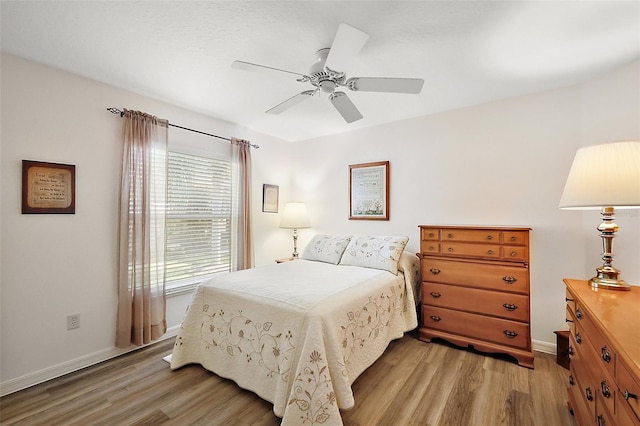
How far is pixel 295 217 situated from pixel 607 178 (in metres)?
3.03

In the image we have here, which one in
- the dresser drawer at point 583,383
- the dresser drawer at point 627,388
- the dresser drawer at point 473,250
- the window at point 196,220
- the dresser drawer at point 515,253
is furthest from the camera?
the window at point 196,220

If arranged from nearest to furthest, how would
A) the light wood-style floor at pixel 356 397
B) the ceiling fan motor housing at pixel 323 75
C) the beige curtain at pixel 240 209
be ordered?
the light wood-style floor at pixel 356 397, the ceiling fan motor housing at pixel 323 75, the beige curtain at pixel 240 209

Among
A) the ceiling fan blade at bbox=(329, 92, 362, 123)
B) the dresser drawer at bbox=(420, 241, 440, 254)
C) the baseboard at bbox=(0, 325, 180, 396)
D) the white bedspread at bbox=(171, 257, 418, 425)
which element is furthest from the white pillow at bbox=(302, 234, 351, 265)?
the baseboard at bbox=(0, 325, 180, 396)

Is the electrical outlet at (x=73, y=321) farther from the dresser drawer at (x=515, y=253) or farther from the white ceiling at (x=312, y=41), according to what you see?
the dresser drawer at (x=515, y=253)

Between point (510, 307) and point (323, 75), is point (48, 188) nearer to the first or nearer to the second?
point (323, 75)

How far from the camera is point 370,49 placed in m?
1.90

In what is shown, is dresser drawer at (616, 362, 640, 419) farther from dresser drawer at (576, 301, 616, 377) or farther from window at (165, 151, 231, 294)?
window at (165, 151, 231, 294)

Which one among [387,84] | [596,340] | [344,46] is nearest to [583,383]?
[596,340]

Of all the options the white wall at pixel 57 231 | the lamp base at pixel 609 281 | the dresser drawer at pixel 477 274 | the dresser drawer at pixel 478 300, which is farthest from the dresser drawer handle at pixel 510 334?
the white wall at pixel 57 231

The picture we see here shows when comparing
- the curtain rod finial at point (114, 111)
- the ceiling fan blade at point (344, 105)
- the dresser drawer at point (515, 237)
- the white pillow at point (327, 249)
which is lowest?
the white pillow at point (327, 249)

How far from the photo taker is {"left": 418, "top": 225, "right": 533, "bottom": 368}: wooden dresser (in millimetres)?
2330

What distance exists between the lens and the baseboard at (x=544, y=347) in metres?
2.49

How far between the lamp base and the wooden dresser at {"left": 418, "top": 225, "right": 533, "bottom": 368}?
660 millimetres

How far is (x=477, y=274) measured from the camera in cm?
250
